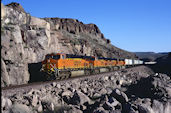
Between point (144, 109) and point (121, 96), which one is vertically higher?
point (121, 96)

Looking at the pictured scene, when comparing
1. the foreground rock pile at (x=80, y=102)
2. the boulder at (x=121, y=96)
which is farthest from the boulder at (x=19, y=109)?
the boulder at (x=121, y=96)

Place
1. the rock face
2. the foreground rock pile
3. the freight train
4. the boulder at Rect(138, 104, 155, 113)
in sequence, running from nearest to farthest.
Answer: the boulder at Rect(138, 104, 155, 113) < the foreground rock pile < the rock face < the freight train

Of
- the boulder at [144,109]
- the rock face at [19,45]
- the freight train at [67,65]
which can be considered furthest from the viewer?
the freight train at [67,65]

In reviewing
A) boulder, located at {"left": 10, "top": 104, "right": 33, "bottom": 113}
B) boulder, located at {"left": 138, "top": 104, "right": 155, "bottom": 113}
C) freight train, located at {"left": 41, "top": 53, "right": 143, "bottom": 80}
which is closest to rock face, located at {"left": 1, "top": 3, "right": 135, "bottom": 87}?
freight train, located at {"left": 41, "top": 53, "right": 143, "bottom": 80}

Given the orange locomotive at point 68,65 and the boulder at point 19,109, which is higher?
the orange locomotive at point 68,65

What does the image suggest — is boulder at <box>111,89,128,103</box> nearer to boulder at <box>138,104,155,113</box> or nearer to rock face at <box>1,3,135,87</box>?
boulder at <box>138,104,155,113</box>

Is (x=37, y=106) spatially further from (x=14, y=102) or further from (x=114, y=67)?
(x=114, y=67)

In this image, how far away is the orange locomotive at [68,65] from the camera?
24719 mm

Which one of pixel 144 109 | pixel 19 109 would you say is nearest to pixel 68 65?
pixel 19 109

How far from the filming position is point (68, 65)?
27141 millimetres

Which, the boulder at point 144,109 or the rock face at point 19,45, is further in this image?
the rock face at point 19,45

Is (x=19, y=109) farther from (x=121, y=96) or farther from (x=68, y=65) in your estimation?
(x=68, y=65)

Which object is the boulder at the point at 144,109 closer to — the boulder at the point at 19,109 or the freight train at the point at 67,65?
the boulder at the point at 19,109

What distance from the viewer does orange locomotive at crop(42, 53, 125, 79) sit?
24.7 m
